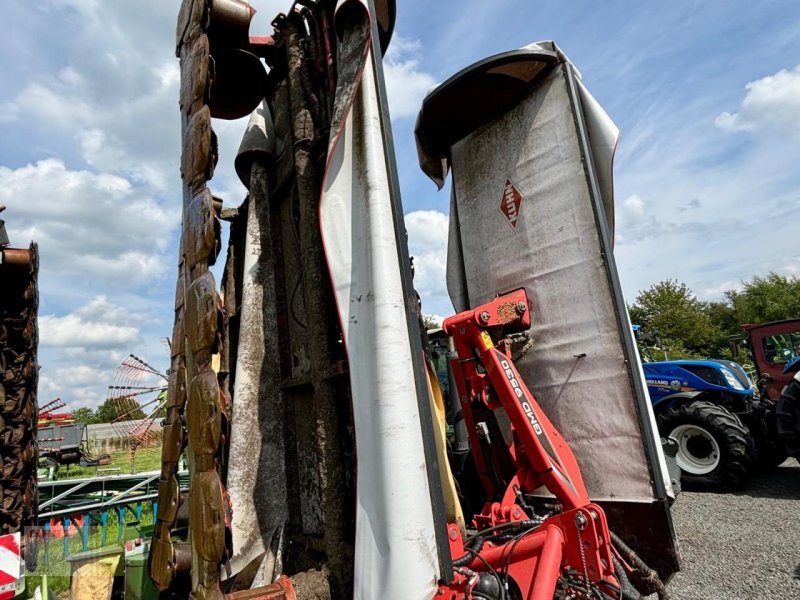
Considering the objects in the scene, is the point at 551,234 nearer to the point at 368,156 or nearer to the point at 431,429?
the point at 368,156

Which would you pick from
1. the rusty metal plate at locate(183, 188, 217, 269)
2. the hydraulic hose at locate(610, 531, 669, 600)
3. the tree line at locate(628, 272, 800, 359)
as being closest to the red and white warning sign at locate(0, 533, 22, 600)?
the rusty metal plate at locate(183, 188, 217, 269)

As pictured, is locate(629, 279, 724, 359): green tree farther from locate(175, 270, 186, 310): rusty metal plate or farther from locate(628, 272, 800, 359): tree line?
locate(175, 270, 186, 310): rusty metal plate

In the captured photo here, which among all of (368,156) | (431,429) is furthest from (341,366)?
(368,156)

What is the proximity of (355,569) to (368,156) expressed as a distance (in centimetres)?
136

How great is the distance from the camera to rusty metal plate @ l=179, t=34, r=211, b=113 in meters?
1.84

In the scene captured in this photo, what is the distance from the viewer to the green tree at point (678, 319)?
2927cm

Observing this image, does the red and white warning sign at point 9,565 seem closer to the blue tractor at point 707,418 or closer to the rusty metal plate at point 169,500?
the rusty metal plate at point 169,500

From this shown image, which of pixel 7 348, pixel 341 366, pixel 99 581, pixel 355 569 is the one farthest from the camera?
pixel 7 348

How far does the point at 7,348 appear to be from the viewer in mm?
3771

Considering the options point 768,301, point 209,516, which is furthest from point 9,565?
point 768,301

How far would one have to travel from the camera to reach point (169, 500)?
1.71 metres

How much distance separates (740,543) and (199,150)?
524 cm

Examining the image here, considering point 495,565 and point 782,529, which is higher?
point 495,565

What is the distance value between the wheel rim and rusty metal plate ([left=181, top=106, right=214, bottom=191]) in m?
6.80
